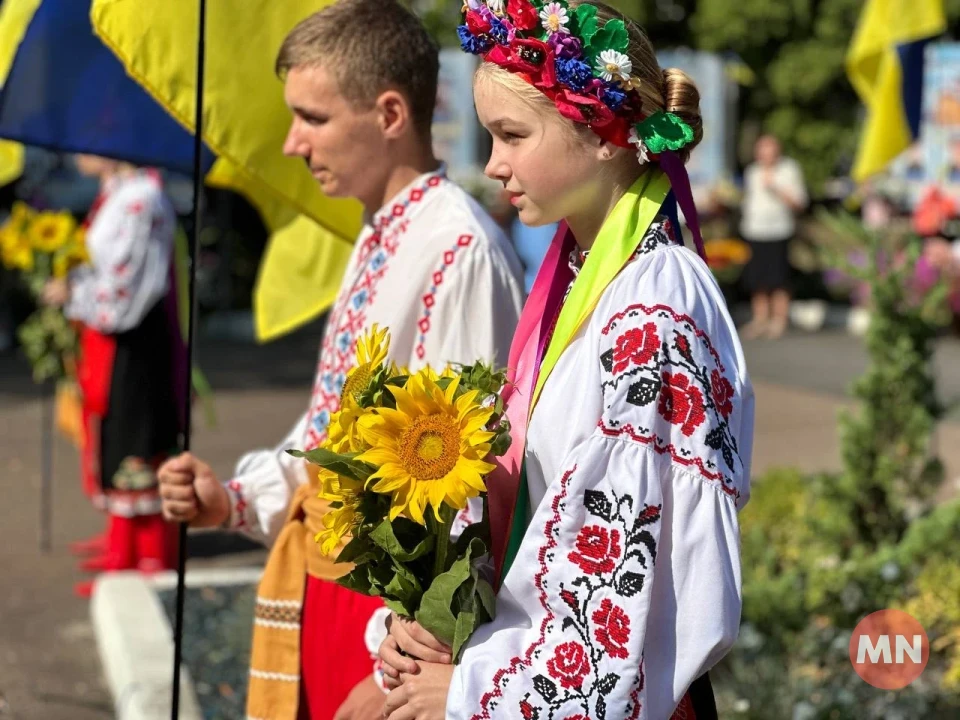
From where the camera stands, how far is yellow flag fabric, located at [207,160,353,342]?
12.1 ft

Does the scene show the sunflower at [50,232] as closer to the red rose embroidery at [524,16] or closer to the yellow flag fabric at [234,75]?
the yellow flag fabric at [234,75]

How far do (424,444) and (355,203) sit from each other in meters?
1.62

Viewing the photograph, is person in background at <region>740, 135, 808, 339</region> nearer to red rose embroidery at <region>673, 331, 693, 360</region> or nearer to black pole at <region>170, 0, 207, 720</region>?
black pole at <region>170, 0, 207, 720</region>

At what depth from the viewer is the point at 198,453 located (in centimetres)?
867

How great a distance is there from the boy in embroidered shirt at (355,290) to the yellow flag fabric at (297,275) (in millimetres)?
856

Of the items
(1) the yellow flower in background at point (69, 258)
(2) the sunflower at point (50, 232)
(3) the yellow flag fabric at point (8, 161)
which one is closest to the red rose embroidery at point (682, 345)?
(3) the yellow flag fabric at point (8, 161)

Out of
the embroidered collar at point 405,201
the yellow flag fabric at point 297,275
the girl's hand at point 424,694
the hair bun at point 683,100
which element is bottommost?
the girl's hand at point 424,694

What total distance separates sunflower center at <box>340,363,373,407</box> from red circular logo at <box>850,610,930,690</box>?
248cm

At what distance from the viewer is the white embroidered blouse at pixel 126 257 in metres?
5.97

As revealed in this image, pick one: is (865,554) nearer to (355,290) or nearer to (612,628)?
(355,290)

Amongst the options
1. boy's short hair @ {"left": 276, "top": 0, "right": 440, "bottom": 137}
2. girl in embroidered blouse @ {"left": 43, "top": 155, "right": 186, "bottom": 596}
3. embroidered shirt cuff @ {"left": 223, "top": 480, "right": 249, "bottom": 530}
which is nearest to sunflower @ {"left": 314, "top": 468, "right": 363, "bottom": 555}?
embroidered shirt cuff @ {"left": 223, "top": 480, "right": 249, "bottom": 530}

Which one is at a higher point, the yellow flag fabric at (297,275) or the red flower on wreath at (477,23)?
the red flower on wreath at (477,23)

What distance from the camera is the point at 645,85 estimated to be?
2.00m

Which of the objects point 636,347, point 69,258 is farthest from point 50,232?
point 636,347
